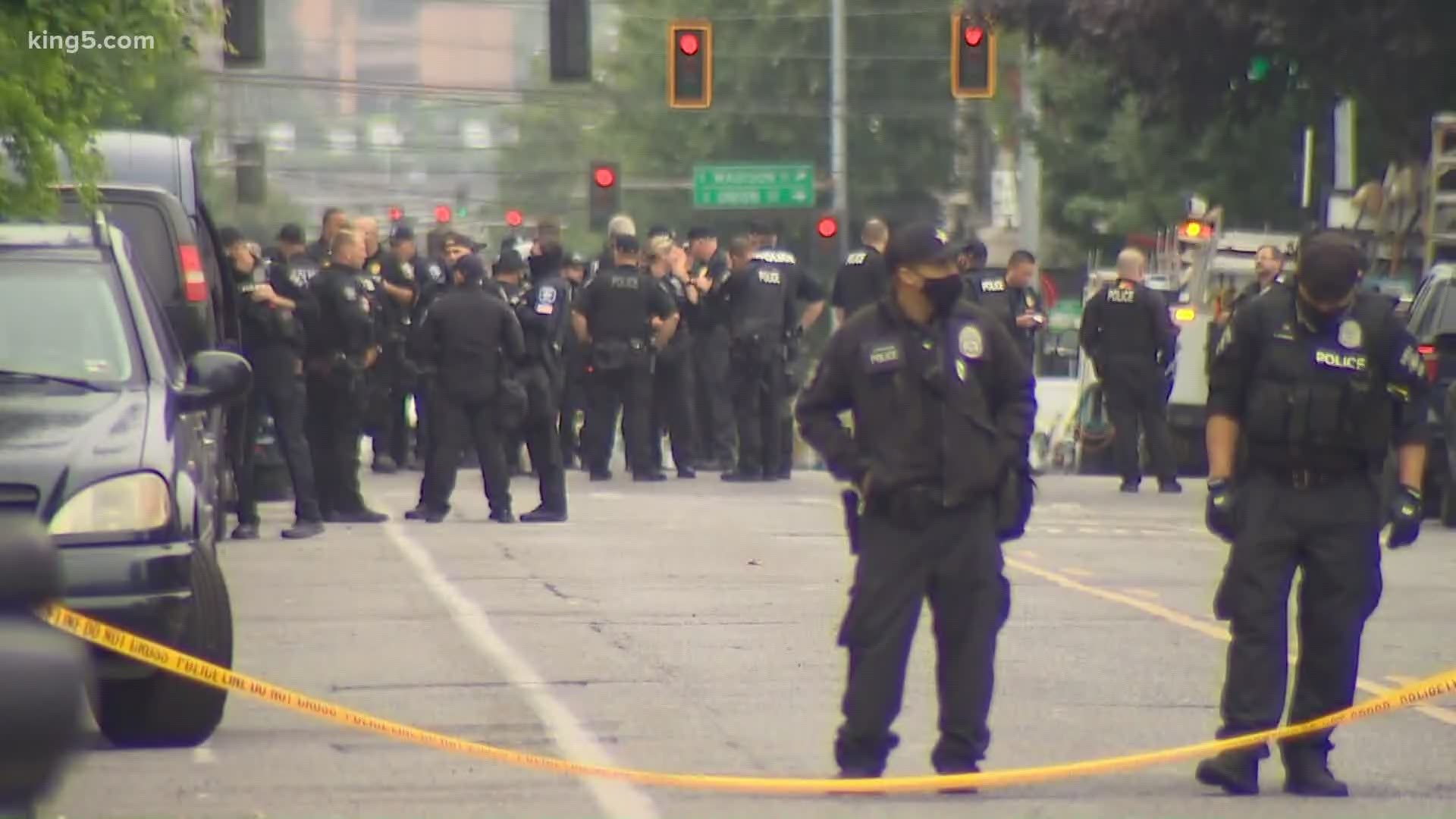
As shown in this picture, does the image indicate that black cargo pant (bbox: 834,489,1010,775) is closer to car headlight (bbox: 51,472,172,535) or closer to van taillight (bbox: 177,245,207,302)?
car headlight (bbox: 51,472,172,535)

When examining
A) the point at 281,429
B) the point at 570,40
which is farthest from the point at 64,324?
the point at 570,40

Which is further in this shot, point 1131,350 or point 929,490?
point 1131,350

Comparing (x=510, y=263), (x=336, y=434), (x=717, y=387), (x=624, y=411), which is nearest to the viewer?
(x=336, y=434)

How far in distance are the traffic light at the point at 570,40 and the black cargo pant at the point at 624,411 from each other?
259 inches

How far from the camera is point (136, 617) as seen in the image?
8445 mm

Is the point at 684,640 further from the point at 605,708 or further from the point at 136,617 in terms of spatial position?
the point at 136,617

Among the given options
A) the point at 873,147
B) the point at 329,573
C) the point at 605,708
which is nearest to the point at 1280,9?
the point at 329,573

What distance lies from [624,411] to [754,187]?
33.3 m

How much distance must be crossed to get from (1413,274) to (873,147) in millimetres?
37152

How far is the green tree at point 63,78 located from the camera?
11.5m

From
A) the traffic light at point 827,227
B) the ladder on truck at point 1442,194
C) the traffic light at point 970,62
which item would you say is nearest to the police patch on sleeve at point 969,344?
the ladder on truck at point 1442,194

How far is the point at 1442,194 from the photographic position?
27.7m

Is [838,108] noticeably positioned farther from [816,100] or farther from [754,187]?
[816,100]

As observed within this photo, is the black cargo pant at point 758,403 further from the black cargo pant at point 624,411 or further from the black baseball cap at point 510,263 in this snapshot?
the black baseball cap at point 510,263
